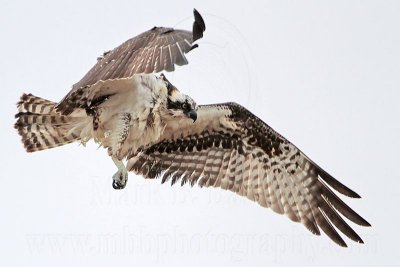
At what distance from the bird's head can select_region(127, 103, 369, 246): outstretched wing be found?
667 millimetres

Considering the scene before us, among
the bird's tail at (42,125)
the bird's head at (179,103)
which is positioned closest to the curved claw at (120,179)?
the bird's tail at (42,125)

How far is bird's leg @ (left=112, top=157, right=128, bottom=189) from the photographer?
12.4m

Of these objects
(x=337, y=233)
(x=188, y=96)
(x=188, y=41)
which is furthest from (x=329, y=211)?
(x=188, y=41)

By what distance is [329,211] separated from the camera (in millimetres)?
12539

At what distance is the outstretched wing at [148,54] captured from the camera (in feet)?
29.4

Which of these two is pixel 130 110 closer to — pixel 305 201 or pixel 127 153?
pixel 127 153

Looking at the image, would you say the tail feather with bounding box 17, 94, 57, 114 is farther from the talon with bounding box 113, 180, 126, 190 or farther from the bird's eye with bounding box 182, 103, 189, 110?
the bird's eye with bounding box 182, 103, 189, 110

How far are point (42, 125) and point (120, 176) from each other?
1250 millimetres

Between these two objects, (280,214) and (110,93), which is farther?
Answer: (280,214)

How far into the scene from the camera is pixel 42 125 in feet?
40.8

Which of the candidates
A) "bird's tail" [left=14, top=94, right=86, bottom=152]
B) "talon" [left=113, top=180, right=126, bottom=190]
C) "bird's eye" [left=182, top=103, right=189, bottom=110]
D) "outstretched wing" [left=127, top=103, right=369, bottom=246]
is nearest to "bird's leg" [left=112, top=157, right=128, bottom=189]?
"talon" [left=113, top=180, right=126, bottom=190]

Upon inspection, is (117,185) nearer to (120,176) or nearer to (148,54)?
(120,176)

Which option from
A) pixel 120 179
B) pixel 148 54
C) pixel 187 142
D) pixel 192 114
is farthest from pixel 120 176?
pixel 148 54

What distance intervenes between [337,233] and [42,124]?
13.8 feet
